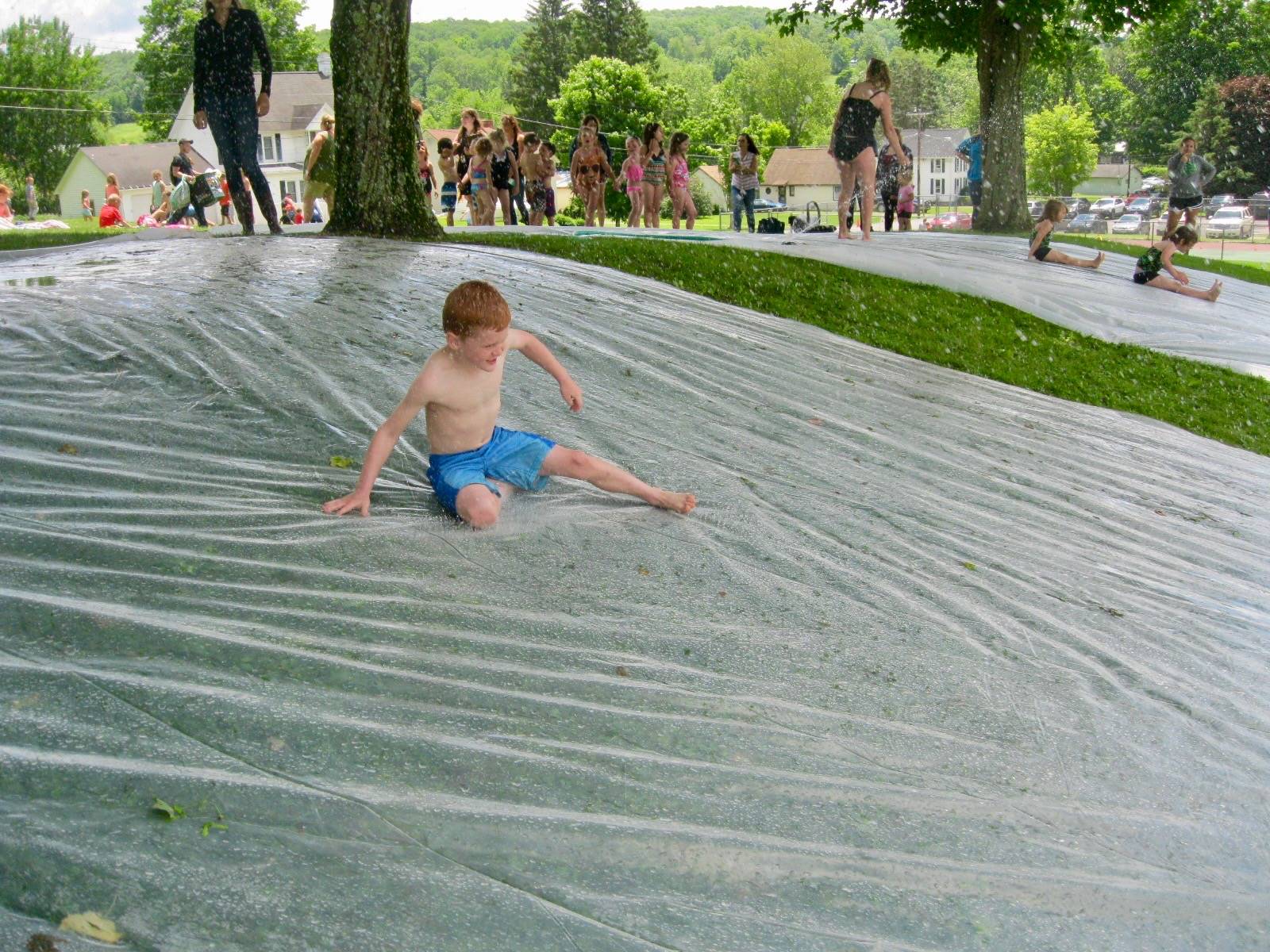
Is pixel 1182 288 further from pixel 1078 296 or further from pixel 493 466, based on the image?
pixel 493 466

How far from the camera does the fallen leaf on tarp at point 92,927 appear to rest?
2525 millimetres

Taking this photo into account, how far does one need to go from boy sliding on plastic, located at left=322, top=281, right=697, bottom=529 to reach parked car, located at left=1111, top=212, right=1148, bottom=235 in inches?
886

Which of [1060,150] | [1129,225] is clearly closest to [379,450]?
[1129,225]

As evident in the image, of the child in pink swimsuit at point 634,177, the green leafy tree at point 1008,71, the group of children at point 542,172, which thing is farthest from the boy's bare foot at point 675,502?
the green leafy tree at point 1008,71

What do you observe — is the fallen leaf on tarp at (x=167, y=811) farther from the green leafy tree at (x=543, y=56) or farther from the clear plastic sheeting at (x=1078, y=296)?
the green leafy tree at (x=543, y=56)

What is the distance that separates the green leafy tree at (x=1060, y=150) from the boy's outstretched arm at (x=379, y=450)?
270 ft

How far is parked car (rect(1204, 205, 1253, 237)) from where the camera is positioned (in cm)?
2784

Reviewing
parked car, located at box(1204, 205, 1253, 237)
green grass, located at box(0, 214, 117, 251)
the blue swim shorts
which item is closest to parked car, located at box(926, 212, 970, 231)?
parked car, located at box(1204, 205, 1253, 237)

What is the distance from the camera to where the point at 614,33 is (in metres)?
77.7

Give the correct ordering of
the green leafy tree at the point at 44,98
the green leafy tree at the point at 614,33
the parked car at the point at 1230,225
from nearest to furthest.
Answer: the parked car at the point at 1230,225
the green leafy tree at the point at 44,98
the green leafy tree at the point at 614,33

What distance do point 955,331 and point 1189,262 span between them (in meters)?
8.49

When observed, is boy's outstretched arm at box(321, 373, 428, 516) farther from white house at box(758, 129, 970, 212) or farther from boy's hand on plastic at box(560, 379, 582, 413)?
white house at box(758, 129, 970, 212)

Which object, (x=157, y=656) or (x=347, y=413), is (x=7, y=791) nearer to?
(x=157, y=656)

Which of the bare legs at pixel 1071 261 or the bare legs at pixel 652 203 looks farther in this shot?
the bare legs at pixel 652 203
